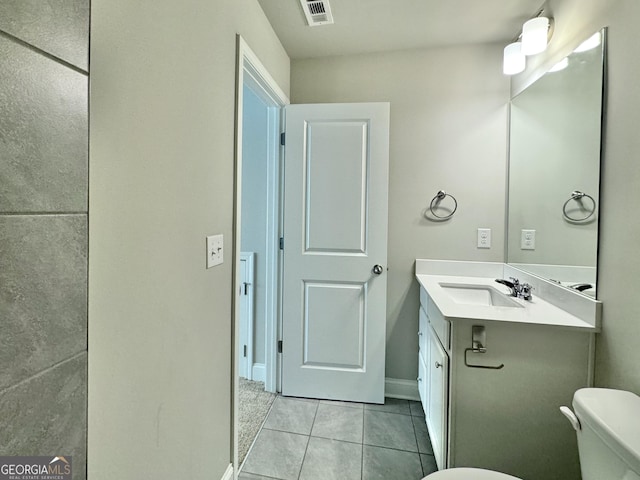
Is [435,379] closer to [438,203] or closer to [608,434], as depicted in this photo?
[608,434]

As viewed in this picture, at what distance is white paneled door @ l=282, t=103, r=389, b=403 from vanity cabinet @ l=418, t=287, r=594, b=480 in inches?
32.5

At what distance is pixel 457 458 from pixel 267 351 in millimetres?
1340

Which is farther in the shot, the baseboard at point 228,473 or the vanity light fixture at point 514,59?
the vanity light fixture at point 514,59

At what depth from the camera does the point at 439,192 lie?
2135 millimetres

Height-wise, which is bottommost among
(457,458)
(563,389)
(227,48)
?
(457,458)

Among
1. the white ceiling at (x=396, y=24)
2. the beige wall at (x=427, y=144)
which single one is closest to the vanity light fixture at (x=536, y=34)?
the white ceiling at (x=396, y=24)

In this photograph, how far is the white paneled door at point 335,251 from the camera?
206 cm

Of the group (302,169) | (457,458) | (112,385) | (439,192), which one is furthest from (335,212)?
(112,385)

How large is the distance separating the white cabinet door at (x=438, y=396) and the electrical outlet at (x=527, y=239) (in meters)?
0.77

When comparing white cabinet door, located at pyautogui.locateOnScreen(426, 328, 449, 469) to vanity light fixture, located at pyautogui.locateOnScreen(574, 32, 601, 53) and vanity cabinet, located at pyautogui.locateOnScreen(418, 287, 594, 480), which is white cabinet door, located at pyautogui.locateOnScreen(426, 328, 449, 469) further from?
vanity light fixture, located at pyautogui.locateOnScreen(574, 32, 601, 53)

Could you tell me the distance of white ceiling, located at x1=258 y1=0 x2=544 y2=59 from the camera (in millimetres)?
1689

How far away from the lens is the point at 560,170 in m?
1.53

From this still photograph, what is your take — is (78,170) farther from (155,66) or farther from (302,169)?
(302,169)

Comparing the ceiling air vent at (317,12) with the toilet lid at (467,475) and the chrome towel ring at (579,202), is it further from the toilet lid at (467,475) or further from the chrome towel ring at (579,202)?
the toilet lid at (467,475)
